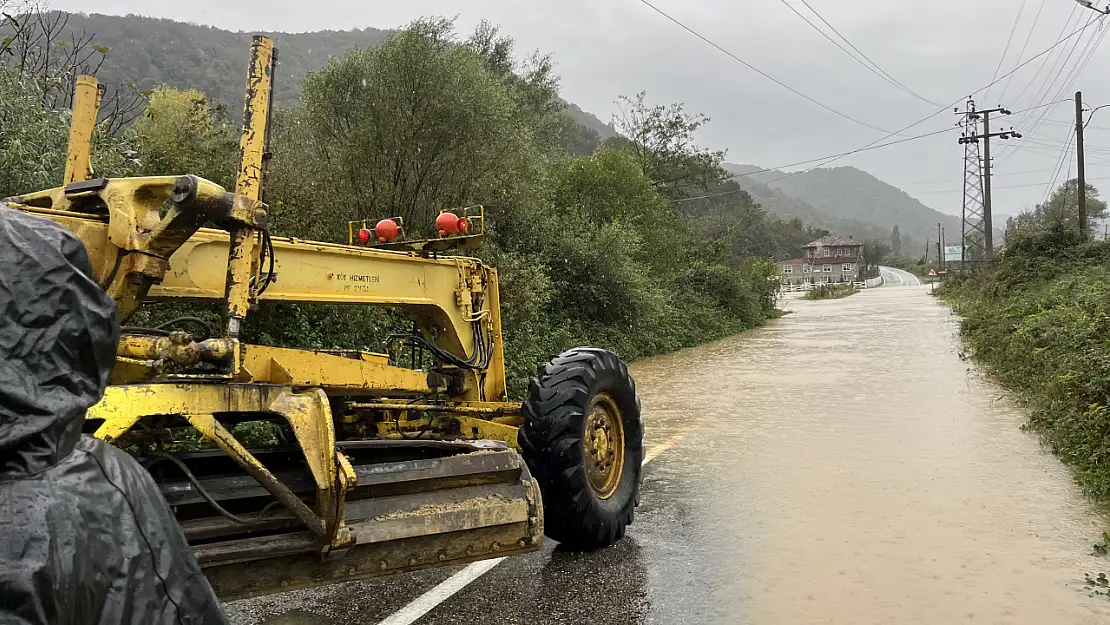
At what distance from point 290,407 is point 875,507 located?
5.05 meters

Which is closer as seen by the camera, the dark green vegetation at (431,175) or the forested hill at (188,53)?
the dark green vegetation at (431,175)

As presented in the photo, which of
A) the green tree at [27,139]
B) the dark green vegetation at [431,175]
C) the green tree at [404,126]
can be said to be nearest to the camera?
the green tree at [27,139]

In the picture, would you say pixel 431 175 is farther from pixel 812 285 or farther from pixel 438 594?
pixel 812 285

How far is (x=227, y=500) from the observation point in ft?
14.2

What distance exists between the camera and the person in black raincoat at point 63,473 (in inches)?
52.9

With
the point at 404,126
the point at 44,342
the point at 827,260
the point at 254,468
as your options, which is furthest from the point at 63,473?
the point at 827,260

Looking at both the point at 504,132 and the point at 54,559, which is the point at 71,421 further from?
the point at 504,132

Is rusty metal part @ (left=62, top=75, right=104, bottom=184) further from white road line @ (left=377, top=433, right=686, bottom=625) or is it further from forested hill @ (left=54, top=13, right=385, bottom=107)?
forested hill @ (left=54, top=13, right=385, bottom=107)

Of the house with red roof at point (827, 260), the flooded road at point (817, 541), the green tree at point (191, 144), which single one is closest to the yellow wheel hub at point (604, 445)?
the flooded road at point (817, 541)

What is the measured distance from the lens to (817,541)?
6207mm

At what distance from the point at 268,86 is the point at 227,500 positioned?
6.72 feet

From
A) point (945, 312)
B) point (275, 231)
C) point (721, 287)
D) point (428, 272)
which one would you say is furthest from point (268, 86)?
point (945, 312)

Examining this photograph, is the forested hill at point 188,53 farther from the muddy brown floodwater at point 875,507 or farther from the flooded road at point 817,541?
the flooded road at point 817,541

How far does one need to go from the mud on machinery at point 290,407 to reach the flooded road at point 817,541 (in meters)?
0.48
